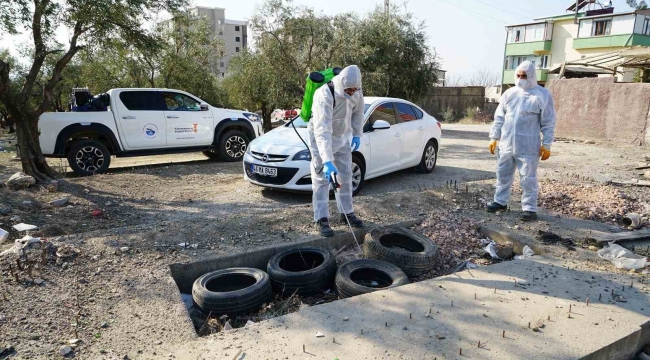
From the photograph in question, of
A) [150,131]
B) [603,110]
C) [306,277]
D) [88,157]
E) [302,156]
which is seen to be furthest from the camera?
[603,110]

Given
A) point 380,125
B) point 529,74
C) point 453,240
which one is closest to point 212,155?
point 380,125

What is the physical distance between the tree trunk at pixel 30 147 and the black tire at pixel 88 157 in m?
0.86

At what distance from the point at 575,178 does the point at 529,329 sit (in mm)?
6129

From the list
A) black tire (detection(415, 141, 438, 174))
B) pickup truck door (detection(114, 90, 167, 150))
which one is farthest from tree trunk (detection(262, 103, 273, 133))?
black tire (detection(415, 141, 438, 174))

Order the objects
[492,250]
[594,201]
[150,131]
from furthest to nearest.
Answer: [150,131] < [594,201] < [492,250]

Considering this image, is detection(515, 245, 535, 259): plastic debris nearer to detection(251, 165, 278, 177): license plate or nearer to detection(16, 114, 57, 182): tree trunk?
detection(251, 165, 278, 177): license plate

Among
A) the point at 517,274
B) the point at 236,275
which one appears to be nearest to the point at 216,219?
the point at 236,275

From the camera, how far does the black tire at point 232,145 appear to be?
10.8 metres

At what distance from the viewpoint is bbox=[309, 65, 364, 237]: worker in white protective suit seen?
458 cm

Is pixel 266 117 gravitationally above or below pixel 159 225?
above

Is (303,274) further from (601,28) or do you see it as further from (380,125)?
(601,28)

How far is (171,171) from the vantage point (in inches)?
374

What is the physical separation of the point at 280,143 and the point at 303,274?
3.31m

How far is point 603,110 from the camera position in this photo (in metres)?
14.3
